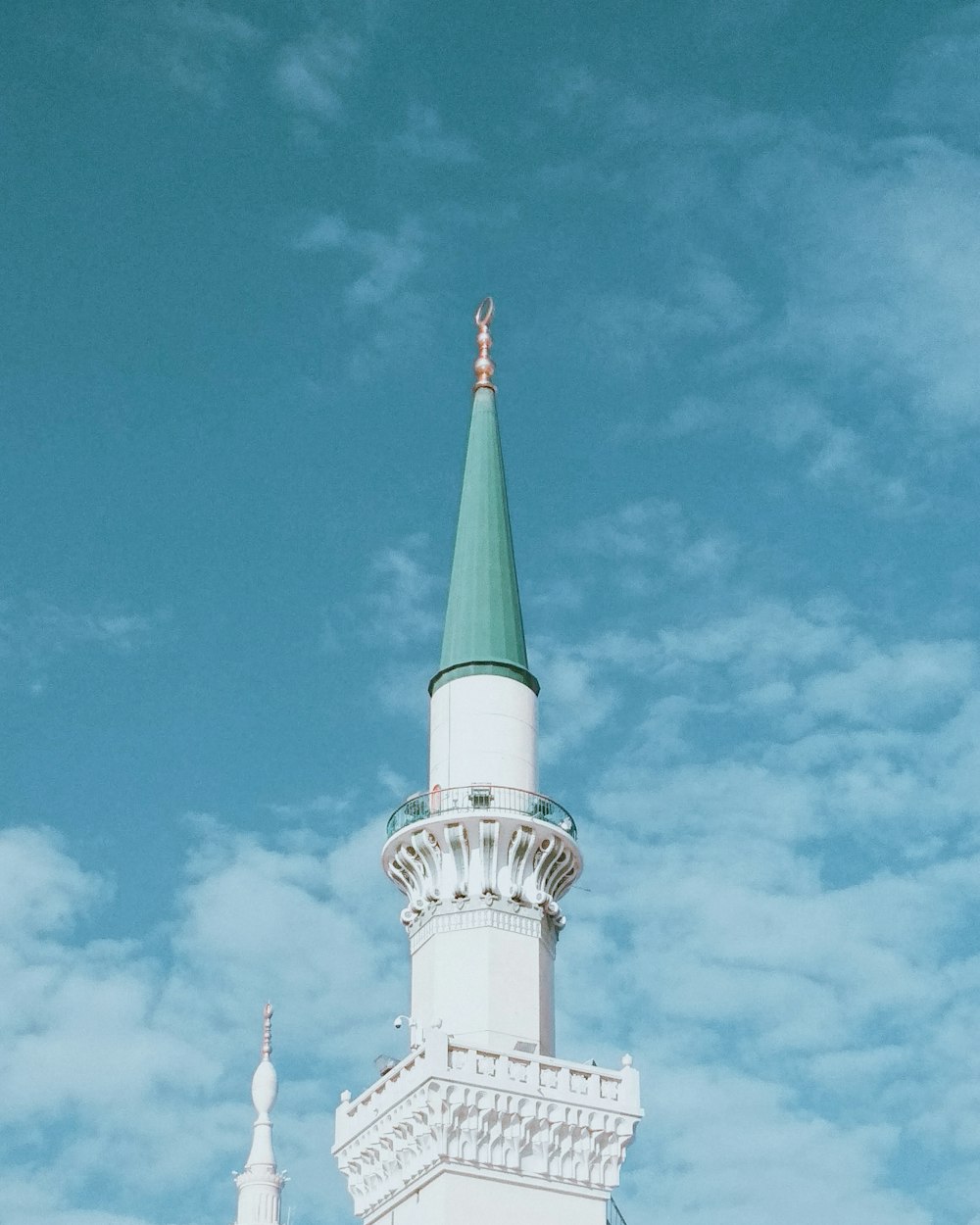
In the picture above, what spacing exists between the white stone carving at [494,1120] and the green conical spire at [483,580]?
8.78 meters

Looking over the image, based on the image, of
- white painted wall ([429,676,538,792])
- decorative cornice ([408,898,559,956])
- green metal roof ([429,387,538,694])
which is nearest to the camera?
decorative cornice ([408,898,559,956])

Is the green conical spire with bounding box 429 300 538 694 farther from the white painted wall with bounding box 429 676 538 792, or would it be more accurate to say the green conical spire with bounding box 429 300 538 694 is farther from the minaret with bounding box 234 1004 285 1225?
the minaret with bounding box 234 1004 285 1225

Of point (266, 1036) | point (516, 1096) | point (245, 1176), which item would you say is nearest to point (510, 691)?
point (516, 1096)

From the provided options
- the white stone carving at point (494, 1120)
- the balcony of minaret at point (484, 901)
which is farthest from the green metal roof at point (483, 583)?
the white stone carving at point (494, 1120)

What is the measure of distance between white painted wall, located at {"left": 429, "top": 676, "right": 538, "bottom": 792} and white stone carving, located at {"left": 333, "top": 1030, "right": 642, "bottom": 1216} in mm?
6153

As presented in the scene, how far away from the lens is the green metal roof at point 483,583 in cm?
4269

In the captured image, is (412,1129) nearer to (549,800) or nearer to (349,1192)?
(349,1192)

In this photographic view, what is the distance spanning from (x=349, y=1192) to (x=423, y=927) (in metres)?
5.48

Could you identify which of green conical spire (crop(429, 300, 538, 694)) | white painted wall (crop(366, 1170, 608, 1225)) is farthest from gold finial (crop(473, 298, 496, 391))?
white painted wall (crop(366, 1170, 608, 1225))

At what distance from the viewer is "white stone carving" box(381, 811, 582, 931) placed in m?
40.0

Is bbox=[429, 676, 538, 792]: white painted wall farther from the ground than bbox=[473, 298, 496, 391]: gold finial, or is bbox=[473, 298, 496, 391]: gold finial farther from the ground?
bbox=[473, 298, 496, 391]: gold finial

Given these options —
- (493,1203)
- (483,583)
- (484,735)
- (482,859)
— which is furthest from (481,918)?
(483,583)

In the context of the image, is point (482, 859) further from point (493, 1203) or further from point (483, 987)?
point (493, 1203)

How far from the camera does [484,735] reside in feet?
136
